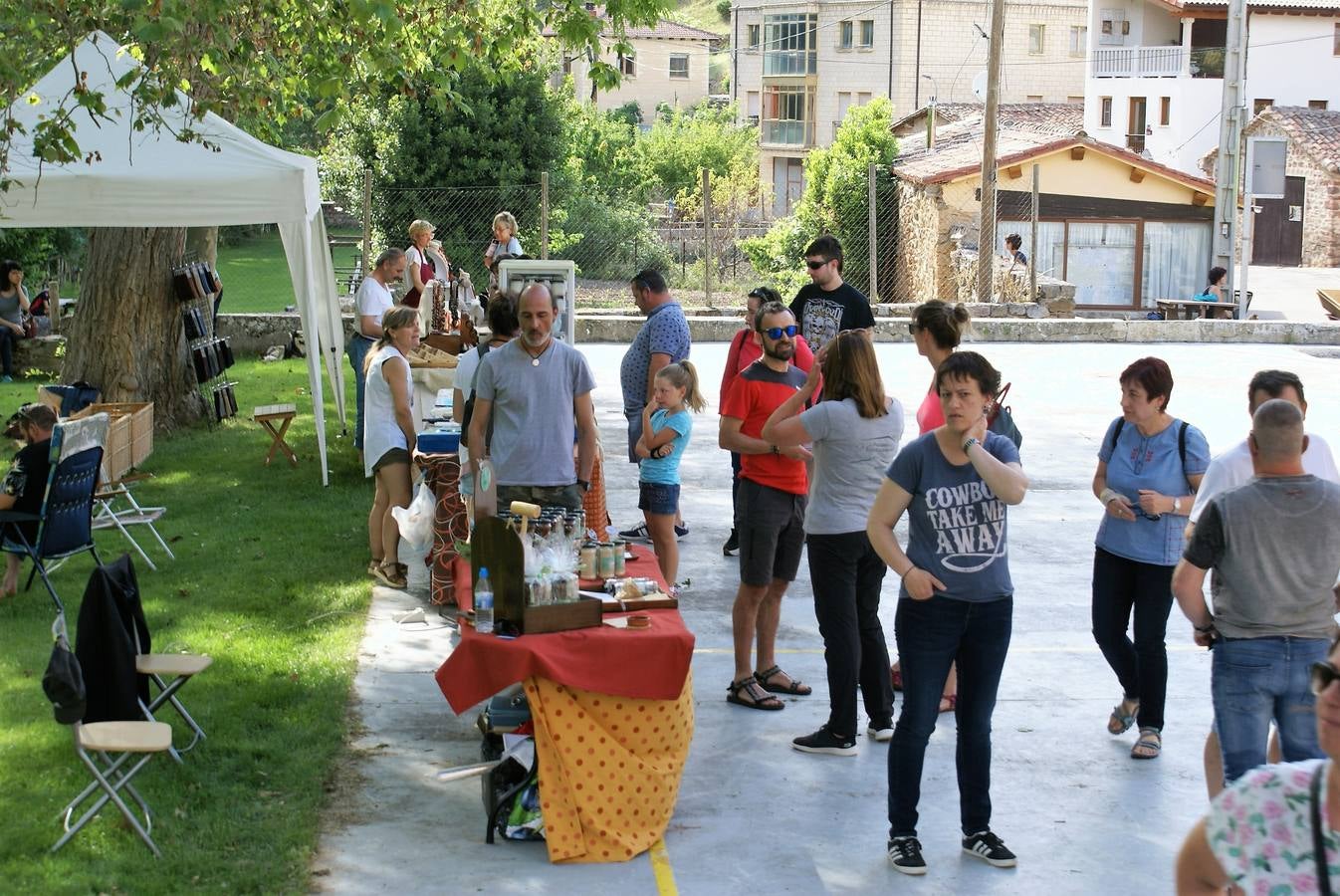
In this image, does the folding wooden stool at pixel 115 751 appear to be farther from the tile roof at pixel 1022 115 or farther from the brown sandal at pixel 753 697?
the tile roof at pixel 1022 115

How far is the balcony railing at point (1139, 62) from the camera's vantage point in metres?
52.0

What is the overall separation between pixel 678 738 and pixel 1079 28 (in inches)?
2426

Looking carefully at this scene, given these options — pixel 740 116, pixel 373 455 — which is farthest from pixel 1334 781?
pixel 740 116

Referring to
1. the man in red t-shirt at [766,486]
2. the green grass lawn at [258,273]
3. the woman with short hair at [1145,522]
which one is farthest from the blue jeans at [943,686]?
the green grass lawn at [258,273]

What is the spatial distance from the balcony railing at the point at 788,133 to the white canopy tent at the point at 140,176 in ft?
178

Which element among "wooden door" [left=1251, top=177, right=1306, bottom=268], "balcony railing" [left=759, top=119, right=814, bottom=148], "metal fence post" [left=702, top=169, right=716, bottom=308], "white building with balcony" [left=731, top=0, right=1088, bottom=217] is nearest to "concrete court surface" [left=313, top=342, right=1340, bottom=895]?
"metal fence post" [left=702, top=169, right=716, bottom=308]

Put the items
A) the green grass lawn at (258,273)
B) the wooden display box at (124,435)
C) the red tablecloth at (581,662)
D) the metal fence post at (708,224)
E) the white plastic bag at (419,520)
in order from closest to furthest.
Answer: the red tablecloth at (581,662) < the white plastic bag at (419,520) < the wooden display box at (124,435) < the metal fence post at (708,224) < the green grass lawn at (258,273)

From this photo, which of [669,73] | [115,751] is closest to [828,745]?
[115,751]

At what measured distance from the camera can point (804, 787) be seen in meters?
5.98

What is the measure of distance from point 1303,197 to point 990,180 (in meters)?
28.1

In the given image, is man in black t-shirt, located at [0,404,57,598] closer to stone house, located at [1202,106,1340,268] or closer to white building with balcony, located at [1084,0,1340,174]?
stone house, located at [1202,106,1340,268]

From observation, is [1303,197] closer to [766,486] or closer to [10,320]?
[10,320]

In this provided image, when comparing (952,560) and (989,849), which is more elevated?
(952,560)

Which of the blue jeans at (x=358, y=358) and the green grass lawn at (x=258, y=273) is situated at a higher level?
the green grass lawn at (x=258, y=273)
